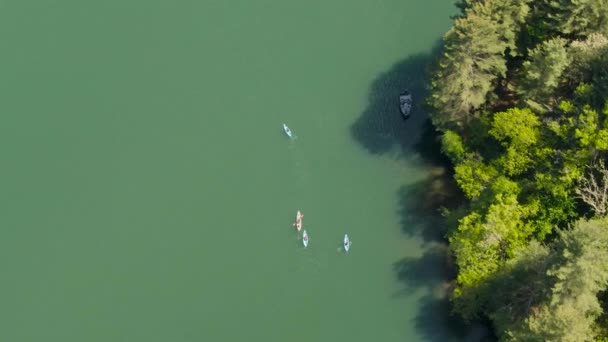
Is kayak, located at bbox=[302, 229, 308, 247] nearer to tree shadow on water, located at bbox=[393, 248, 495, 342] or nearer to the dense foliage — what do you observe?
tree shadow on water, located at bbox=[393, 248, 495, 342]

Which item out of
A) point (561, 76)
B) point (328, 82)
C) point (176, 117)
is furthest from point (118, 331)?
point (561, 76)

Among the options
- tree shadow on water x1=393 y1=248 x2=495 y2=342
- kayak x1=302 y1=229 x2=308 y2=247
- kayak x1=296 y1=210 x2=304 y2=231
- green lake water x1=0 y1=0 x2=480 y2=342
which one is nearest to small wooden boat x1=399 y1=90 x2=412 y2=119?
green lake water x1=0 y1=0 x2=480 y2=342

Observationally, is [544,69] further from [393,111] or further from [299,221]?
[299,221]

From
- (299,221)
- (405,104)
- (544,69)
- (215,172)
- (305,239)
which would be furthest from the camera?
(405,104)

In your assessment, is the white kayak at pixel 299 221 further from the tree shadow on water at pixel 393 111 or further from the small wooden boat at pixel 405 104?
the small wooden boat at pixel 405 104

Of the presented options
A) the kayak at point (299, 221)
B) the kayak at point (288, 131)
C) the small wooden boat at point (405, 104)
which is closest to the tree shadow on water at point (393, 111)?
the small wooden boat at point (405, 104)

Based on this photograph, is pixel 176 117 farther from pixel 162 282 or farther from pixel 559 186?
pixel 559 186

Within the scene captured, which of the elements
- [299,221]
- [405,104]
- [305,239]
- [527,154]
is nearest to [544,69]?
[527,154]
